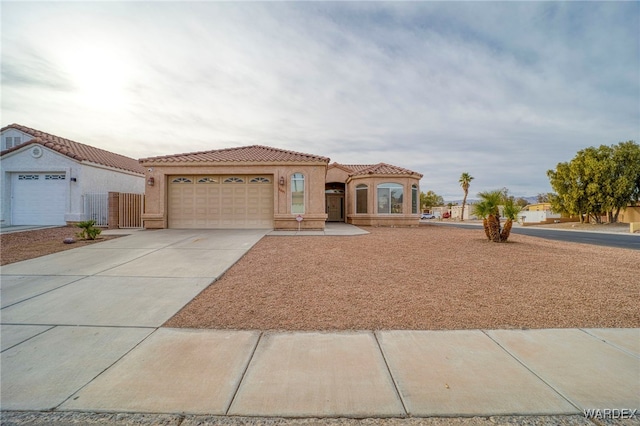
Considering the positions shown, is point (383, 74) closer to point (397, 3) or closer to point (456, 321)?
point (397, 3)

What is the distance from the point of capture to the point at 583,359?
10.8 feet

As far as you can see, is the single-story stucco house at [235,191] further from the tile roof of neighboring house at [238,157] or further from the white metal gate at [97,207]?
the white metal gate at [97,207]

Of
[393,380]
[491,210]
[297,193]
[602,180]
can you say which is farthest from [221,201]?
[602,180]

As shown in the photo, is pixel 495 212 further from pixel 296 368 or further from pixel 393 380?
pixel 296 368

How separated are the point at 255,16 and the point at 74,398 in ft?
38.0

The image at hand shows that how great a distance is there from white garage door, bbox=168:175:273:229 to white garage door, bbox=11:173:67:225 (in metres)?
6.65

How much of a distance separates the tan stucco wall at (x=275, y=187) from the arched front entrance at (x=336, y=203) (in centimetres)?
1046

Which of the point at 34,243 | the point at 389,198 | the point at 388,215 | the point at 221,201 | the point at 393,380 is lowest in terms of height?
the point at 393,380

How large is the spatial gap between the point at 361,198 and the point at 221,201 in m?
9.85

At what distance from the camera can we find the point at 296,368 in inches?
122

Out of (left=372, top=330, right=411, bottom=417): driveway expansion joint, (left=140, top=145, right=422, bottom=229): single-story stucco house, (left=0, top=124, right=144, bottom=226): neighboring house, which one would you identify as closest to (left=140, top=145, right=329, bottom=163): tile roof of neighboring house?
(left=140, top=145, right=422, bottom=229): single-story stucco house

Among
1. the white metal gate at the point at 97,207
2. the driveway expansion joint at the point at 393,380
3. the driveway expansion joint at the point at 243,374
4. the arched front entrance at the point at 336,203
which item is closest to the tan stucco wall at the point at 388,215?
the arched front entrance at the point at 336,203

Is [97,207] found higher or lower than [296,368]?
higher

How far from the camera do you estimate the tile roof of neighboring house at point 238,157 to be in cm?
1487
